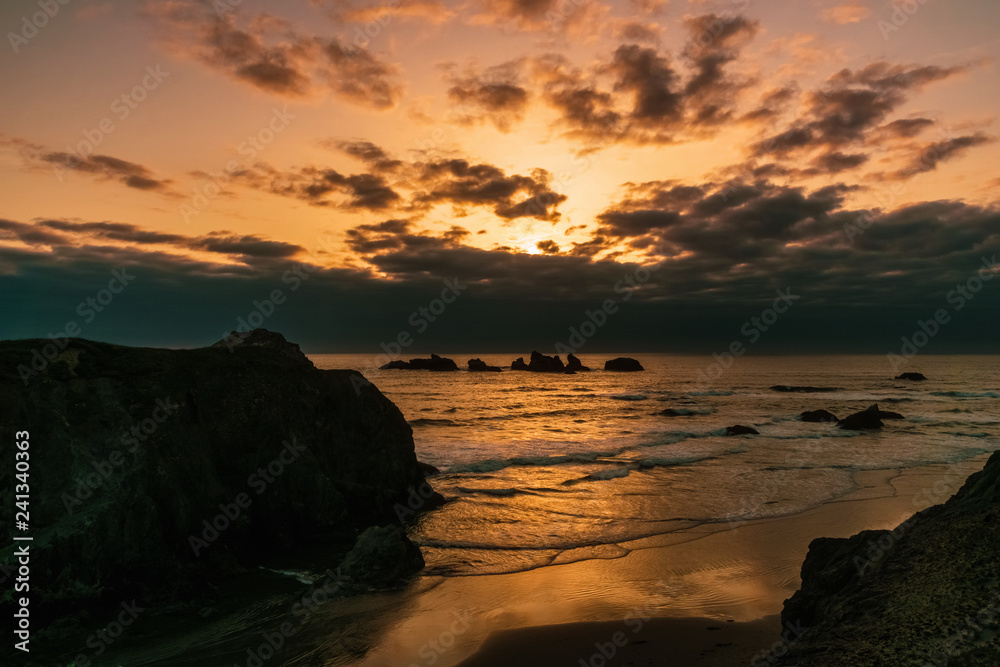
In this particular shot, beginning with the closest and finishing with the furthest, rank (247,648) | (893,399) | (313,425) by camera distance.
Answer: (247,648) < (313,425) < (893,399)

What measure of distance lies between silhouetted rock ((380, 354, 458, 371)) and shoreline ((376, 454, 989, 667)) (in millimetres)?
117828

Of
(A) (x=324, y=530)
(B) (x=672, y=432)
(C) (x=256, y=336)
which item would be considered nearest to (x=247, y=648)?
(A) (x=324, y=530)

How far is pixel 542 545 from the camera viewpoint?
39.0 ft

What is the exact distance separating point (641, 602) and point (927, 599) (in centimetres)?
505

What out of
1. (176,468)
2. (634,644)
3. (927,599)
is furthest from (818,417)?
(176,468)

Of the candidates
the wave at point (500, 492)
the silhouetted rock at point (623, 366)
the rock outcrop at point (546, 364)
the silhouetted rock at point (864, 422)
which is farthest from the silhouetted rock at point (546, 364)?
the wave at point (500, 492)

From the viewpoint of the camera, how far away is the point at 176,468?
9359mm

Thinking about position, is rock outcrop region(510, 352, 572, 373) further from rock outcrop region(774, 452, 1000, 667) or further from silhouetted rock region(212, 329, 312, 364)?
rock outcrop region(774, 452, 1000, 667)

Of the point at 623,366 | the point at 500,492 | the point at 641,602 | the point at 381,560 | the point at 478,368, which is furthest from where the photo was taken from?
the point at 623,366

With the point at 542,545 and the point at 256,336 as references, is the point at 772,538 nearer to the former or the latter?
the point at 542,545

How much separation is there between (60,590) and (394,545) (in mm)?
4870

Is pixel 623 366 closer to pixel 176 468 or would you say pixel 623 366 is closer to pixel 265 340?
pixel 265 340

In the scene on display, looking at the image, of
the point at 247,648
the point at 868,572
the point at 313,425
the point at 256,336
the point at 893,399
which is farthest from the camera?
the point at 893,399

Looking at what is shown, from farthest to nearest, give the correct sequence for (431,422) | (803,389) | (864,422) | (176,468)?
1. (803,389)
2. (431,422)
3. (864,422)
4. (176,468)
